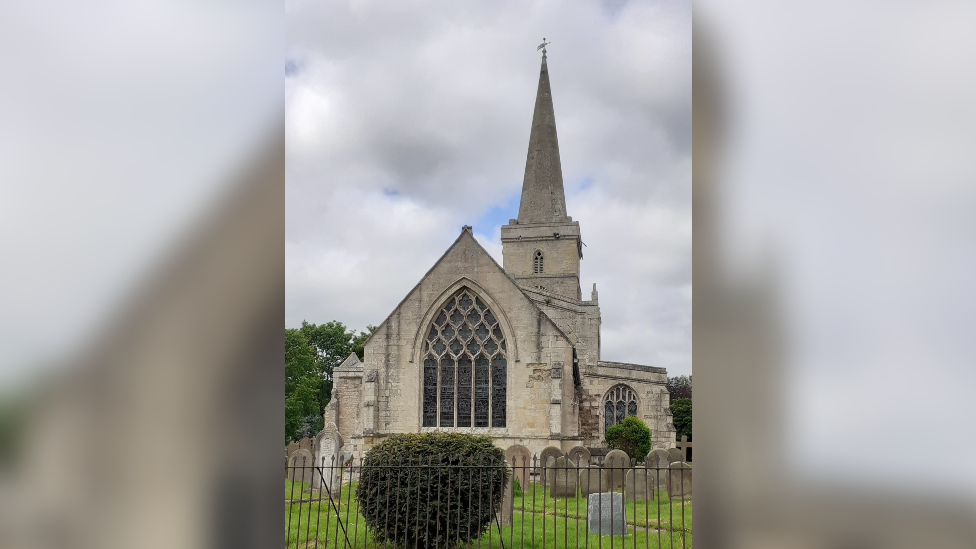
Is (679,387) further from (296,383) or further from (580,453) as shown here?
(580,453)

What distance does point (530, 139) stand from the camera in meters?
33.1

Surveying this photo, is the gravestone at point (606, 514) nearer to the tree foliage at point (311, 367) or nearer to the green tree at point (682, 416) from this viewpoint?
the tree foliage at point (311, 367)

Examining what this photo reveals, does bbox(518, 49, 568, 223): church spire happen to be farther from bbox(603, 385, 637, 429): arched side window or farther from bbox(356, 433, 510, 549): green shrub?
bbox(356, 433, 510, 549): green shrub

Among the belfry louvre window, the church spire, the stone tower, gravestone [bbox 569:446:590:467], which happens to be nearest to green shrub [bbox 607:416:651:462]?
the belfry louvre window

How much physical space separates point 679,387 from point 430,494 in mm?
50099

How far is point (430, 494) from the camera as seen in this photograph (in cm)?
662

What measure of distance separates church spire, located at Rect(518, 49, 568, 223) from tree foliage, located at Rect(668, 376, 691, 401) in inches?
746

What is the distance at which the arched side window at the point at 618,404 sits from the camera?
19.8 meters
